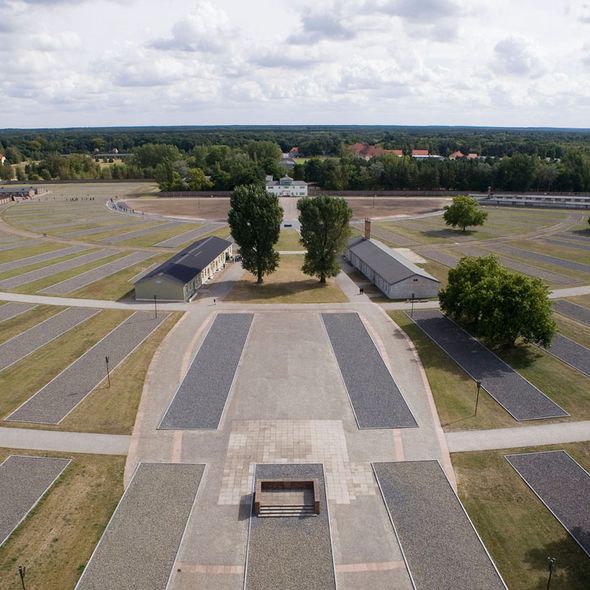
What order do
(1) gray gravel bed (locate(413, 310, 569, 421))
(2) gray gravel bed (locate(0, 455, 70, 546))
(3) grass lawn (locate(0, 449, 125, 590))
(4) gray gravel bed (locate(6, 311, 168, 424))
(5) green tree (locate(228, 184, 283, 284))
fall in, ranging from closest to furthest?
(3) grass lawn (locate(0, 449, 125, 590)) < (2) gray gravel bed (locate(0, 455, 70, 546)) < (4) gray gravel bed (locate(6, 311, 168, 424)) < (1) gray gravel bed (locate(413, 310, 569, 421)) < (5) green tree (locate(228, 184, 283, 284))

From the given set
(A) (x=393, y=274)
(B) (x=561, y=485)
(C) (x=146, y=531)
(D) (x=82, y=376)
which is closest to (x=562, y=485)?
(B) (x=561, y=485)

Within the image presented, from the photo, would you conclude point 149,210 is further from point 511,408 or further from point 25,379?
point 511,408

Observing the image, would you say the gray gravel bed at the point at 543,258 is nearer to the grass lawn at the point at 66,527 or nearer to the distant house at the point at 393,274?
the distant house at the point at 393,274

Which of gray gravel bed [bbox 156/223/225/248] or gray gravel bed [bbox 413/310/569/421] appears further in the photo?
gray gravel bed [bbox 156/223/225/248]

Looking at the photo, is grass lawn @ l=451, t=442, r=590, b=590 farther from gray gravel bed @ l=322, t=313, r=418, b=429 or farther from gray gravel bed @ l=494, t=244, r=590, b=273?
gray gravel bed @ l=494, t=244, r=590, b=273

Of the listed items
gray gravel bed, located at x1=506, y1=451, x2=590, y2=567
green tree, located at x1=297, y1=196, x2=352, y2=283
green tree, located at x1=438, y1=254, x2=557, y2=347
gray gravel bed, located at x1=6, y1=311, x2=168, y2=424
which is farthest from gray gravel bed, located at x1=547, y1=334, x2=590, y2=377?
gray gravel bed, located at x1=6, y1=311, x2=168, y2=424

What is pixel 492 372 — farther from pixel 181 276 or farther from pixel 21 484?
pixel 181 276
